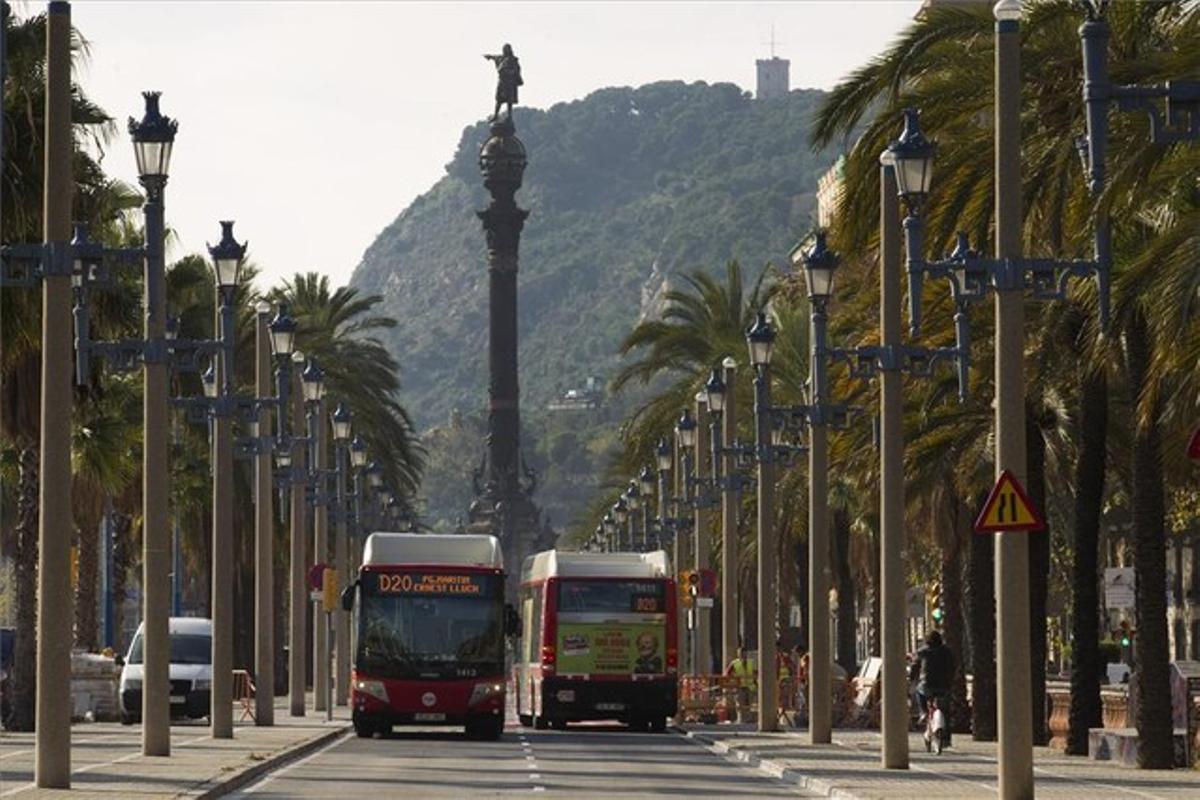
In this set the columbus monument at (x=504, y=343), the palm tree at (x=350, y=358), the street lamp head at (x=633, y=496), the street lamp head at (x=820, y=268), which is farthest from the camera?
the columbus monument at (x=504, y=343)

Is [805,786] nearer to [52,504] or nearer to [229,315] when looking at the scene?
[52,504]

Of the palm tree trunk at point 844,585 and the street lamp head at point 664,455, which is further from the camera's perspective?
the street lamp head at point 664,455

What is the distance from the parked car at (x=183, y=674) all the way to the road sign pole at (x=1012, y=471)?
116 ft

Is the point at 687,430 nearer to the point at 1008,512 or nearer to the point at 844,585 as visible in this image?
the point at 844,585

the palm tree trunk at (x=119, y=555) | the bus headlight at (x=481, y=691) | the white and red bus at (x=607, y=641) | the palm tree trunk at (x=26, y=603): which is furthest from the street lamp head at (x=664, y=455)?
the palm tree trunk at (x=26, y=603)

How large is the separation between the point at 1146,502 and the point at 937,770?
4.18m

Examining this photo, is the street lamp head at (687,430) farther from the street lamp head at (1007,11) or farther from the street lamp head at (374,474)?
the street lamp head at (1007,11)

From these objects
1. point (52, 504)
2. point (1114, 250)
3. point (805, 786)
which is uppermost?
point (1114, 250)

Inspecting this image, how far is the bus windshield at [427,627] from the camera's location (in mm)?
54688

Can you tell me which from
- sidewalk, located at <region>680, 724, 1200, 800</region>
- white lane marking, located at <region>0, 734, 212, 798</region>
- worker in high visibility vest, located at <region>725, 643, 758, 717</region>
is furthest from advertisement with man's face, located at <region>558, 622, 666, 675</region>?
white lane marking, located at <region>0, 734, 212, 798</region>

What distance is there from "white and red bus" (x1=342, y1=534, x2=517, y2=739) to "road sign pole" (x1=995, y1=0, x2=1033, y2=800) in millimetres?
26999

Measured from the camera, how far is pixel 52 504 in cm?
3048

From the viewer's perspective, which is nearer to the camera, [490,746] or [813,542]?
[813,542]

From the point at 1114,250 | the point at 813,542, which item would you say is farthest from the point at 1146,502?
the point at 813,542
